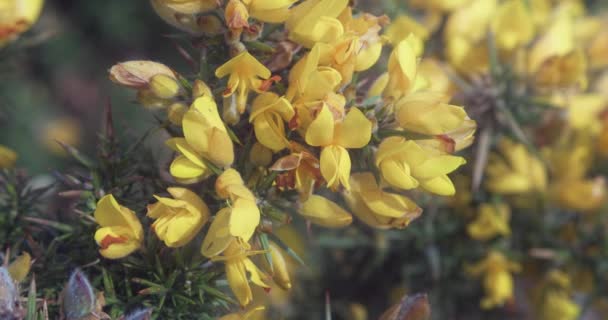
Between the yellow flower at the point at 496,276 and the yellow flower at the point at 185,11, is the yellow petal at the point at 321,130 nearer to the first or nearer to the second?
the yellow flower at the point at 185,11

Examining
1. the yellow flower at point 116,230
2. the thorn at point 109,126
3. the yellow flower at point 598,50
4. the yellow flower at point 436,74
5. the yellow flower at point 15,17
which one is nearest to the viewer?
the yellow flower at point 116,230

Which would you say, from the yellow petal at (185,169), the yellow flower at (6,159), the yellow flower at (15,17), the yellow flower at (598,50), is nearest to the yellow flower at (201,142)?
the yellow petal at (185,169)

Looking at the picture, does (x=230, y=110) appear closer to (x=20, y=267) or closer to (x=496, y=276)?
(x=20, y=267)

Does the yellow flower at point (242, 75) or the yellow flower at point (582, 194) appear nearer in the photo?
the yellow flower at point (242, 75)

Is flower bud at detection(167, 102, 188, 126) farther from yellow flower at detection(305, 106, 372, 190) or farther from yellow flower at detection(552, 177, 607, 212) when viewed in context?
yellow flower at detection(552, 177, 607, 212)

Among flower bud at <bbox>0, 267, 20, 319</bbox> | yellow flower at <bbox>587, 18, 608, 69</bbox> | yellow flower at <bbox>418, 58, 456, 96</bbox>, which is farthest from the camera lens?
yellow flower at <bbox>587, 18, 608, 69</bbox>

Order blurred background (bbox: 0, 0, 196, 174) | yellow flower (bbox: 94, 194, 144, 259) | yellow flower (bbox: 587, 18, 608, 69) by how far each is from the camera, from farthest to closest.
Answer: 1. blurred background (bbox: 0, 0, 196, 174)
2. yellow flower (bbox: 587, 18, 608, 69)
3. yellow flower (bbox: 94, 194, 144, 259)

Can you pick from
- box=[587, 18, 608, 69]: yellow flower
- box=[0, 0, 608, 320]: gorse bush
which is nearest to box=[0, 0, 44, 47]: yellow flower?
box=[0, 0, 608, 320]: gorse bush
